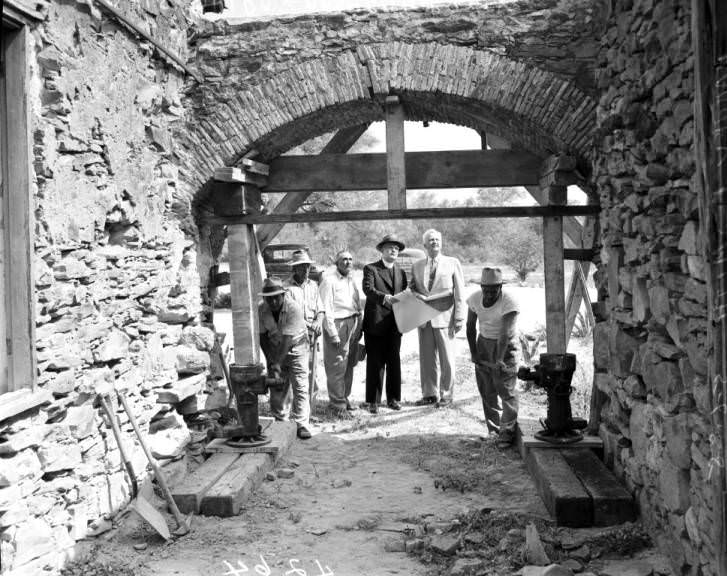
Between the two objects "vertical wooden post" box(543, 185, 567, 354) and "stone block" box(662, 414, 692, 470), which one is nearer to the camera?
"stone block" box(662, 414, 692, 470)

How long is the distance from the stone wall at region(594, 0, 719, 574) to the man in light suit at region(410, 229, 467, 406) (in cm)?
298

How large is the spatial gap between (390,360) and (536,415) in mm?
Answer: 1781

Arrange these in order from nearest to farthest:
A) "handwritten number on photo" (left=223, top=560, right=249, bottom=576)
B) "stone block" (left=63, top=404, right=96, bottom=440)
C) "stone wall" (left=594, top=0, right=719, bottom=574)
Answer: "stone wall" (left=594, top=0, right=719, bottom=574) → "handwritten number on photo" (left=223, top=560, right=249, bottom=576) → "stone block" (left=63, top=404, right=96, bottom=440)

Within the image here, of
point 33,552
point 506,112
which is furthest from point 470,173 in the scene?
point 33,552

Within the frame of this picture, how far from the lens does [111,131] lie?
545cm

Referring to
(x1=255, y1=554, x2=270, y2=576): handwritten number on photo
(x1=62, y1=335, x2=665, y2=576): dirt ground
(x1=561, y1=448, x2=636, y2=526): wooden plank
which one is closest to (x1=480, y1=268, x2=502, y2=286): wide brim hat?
(x1=62, y1=335, x2=665, y2=576): dirt ground

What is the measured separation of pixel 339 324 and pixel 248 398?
7.40 ft

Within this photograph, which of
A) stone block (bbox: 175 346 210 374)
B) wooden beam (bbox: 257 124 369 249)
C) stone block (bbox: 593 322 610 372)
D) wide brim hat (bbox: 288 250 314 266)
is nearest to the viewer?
stone block (bbox: 593 322 610 372)

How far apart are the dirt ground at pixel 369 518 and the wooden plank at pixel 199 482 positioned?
13 cm

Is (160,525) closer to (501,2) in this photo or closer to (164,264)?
(164,264)

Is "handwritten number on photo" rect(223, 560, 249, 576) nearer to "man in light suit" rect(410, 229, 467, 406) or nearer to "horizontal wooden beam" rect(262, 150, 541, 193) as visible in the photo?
"horizontal wooden beam" rect(262, 150, 541, 193)

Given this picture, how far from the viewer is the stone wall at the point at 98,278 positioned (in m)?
4.34

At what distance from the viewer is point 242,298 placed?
23.8ft

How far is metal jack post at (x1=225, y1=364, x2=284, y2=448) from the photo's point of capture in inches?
251
